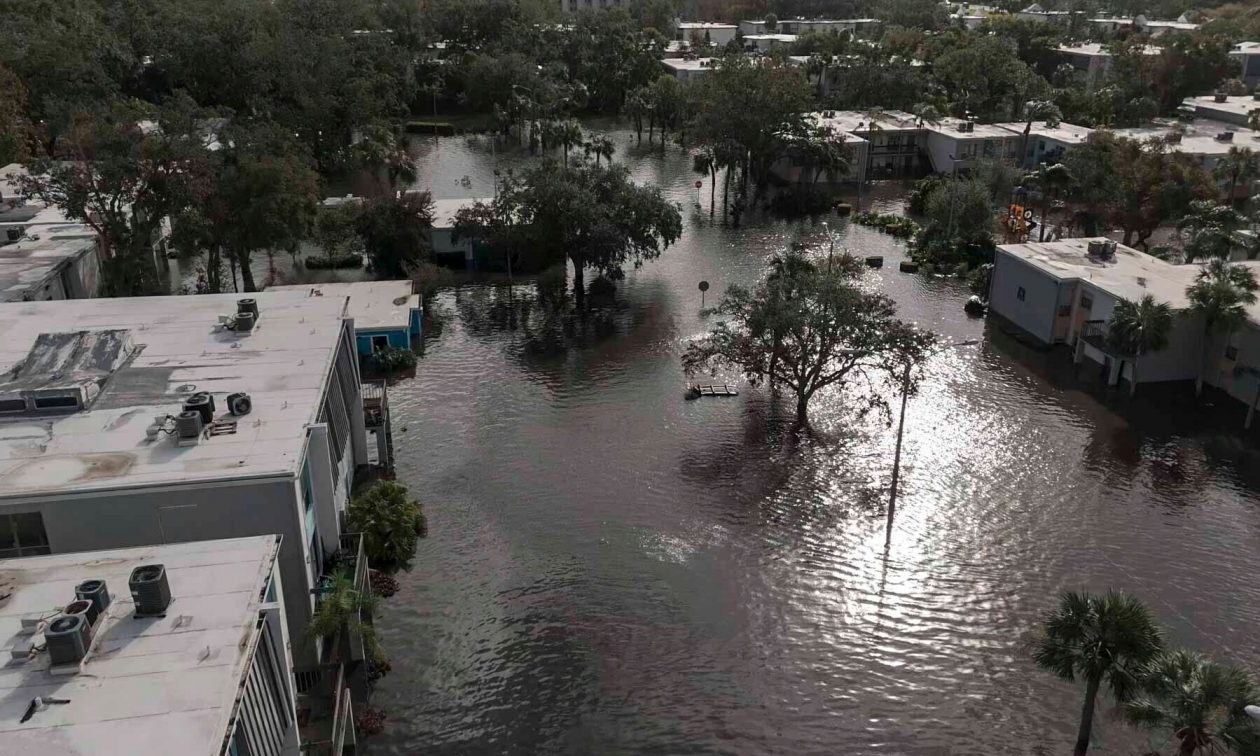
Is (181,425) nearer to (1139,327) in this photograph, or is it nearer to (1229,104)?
(1139,327)

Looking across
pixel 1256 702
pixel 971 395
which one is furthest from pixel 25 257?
pixel 1256 702

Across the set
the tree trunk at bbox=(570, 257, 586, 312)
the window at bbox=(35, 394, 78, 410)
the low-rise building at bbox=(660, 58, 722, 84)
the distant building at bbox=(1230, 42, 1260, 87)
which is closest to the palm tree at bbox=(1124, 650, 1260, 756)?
the window at bbox=(35, 394, 78, 410)

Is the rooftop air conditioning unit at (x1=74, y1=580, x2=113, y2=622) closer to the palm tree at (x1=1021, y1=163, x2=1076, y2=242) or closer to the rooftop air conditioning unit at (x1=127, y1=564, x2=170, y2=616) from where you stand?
the rooftop air conditioning unit at (x1=127, y1=564, x2=170, y2=616)

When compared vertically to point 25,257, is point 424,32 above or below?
above

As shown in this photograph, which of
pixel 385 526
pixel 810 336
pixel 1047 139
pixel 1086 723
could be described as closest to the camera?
pixel 1086 723

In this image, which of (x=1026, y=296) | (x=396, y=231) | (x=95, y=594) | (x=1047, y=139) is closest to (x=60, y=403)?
(x=95, y=594)

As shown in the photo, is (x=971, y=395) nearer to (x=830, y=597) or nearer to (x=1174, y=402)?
(x=1174, y=402)

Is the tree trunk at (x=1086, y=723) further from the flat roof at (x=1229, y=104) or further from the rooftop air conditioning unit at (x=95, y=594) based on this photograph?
the flat roof at (x=1229, y=104)
